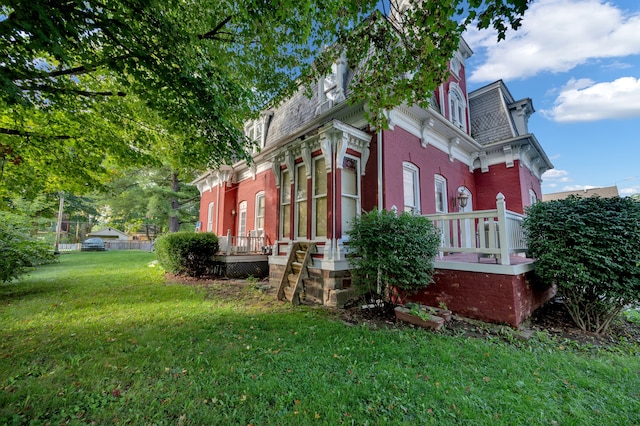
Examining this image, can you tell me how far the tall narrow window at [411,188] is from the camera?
7.53m

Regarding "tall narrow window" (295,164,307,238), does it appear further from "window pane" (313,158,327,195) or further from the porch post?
the porch post

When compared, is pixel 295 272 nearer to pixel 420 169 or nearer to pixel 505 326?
pixel 505 326

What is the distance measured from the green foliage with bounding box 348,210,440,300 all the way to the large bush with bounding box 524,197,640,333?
182 centimetres

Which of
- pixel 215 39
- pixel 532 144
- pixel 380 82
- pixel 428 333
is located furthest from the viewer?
pixel 532 144

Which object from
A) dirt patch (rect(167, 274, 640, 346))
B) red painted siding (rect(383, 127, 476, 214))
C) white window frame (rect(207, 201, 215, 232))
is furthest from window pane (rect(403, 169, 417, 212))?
white window frame (rect(207, 201, 215, 232))

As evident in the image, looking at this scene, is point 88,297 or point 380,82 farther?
point 88,297

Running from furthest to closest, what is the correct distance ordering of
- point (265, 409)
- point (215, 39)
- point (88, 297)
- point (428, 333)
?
1. point (88, 297)
2. point (215, 39)
3. point (428, 333)
4. point (265, 409)

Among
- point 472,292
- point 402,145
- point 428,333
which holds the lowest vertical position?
point 428,333

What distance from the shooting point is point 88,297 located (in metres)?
6.31

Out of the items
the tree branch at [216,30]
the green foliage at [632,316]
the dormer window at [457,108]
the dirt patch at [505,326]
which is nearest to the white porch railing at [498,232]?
the dirt patch at [505,326]

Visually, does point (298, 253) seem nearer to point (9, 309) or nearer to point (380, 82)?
point (380, 82)

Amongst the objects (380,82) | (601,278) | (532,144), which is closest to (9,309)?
(380,82)

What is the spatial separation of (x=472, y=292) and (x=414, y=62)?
13.7 feet

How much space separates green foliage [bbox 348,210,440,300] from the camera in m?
4.72
